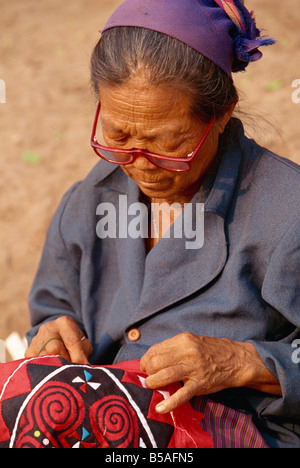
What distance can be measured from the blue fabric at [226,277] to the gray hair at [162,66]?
1.15 feet

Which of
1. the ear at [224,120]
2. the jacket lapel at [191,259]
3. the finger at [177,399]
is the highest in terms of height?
the ear at [224,120]

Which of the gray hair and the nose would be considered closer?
the gray hair

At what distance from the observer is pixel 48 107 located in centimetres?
628

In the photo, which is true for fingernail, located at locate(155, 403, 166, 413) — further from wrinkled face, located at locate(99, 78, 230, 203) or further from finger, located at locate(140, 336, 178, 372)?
wrinkled face, located at locate(99, 78, 230, 203)

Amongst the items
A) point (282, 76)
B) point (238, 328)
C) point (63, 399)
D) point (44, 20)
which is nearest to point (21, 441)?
point (63, 399)

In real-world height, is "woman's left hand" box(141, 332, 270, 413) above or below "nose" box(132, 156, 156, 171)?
below

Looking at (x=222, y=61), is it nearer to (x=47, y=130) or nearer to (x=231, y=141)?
(x=231, y=141)

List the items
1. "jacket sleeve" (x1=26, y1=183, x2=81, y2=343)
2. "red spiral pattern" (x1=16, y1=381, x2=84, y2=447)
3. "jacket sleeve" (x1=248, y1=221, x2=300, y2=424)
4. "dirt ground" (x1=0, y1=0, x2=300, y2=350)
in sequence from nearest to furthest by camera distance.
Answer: "red spiral pattern" (x1=16, y1=381, x2=84, y2=447) < "jacket sleeve" (x1=248, y1=221, x2=300, y2=424) < "jacket sleeve" (x1=26, y1=183, x2=81, y2=343) < "dirt ground" (x1=0, y1=0, x2=300, y2=350)

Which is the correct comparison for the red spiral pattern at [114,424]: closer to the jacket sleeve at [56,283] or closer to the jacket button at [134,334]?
the jacket button at [134,334]

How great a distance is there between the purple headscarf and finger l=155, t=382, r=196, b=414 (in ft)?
3.69

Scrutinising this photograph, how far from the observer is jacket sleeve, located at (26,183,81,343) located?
269 centimetres

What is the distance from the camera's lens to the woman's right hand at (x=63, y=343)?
2.33 m

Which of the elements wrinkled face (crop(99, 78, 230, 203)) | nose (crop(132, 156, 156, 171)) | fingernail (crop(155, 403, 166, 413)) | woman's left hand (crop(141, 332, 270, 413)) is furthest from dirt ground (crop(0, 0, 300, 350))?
fingernail (crop(155, 403, 166, 413))

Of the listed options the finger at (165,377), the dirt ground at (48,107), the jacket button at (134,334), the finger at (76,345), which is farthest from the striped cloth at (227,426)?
the dirt ground at (48,107)
